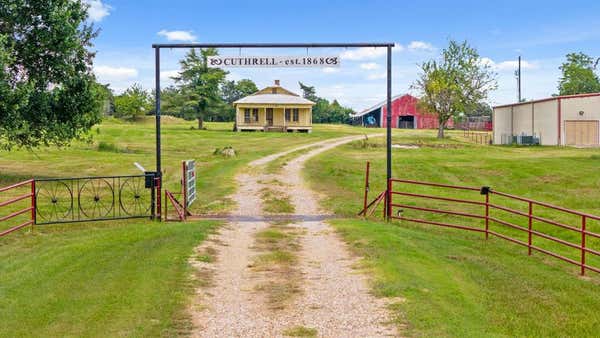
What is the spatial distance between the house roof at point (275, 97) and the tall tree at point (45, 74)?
39740 mm

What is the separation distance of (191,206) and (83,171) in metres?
14.6

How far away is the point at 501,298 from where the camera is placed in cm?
1016

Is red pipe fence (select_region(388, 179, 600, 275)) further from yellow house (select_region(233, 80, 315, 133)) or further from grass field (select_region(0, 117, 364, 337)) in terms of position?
yellow house (select_region(233, 80, 315, 133))

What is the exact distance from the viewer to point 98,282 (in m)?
10.5

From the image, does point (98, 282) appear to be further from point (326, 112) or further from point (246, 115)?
point (326, 112)

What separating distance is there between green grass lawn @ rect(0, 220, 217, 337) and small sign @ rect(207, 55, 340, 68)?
14.8ft

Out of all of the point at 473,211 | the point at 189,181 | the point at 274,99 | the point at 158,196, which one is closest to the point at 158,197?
the point at 158,196

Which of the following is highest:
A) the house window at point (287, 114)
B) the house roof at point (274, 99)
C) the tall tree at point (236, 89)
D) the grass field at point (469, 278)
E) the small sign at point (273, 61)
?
the tall tree at point (236, 89)

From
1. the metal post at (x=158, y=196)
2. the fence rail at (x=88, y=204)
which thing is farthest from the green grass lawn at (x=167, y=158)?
the metal post at (x=158, y=196)

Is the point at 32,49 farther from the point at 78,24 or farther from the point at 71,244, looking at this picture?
the point at 71,244

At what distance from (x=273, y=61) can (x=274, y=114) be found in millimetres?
51882

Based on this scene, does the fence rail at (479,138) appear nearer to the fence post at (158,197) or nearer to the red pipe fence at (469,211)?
the red pipe fence at (469,211)

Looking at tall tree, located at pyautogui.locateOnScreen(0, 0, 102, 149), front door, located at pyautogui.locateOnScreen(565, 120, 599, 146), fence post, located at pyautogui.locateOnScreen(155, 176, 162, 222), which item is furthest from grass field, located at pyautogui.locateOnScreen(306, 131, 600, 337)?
front door, located at pyautogui.locateOnScreen(565, 120, 599, 146)

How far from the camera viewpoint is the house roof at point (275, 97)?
68188mm
